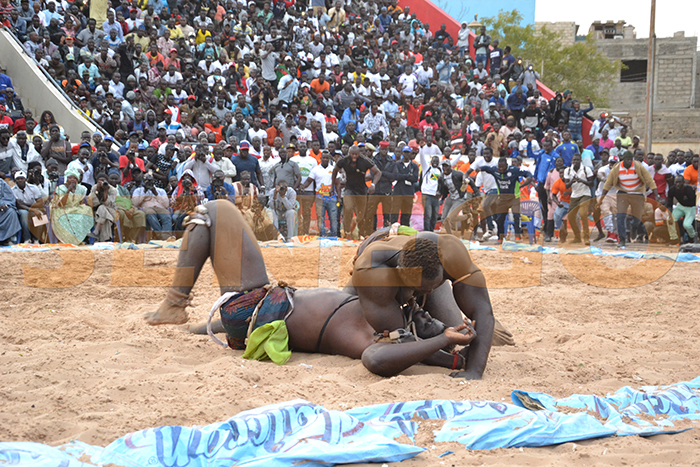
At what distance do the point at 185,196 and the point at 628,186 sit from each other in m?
7.65

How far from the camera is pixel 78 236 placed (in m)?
9.73

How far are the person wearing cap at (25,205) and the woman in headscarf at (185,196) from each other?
2.07 metres

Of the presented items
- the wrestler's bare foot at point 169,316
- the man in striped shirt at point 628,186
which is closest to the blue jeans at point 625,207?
the man in striped shirt at point 628,186

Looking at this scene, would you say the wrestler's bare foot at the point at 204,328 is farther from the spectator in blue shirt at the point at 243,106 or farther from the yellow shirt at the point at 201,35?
the yellow shirt at the point at 201,35

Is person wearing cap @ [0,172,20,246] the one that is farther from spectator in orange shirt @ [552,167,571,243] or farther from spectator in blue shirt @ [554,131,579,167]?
spectator in blue shirt @ [554,131,579,167]

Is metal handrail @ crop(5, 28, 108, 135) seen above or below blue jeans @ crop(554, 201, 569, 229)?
above

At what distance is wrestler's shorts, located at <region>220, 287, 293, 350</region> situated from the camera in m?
4.08

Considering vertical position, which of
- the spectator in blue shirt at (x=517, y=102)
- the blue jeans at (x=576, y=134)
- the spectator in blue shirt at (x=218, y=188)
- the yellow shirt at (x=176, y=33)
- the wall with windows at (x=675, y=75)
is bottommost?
the spectator in blue shirt at (x=218, y=188)

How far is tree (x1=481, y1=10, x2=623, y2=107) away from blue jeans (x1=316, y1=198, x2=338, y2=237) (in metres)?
22.3

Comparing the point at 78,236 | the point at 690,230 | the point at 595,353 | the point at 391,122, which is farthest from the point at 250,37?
the point at 595,353

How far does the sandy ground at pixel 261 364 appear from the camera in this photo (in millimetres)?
2789

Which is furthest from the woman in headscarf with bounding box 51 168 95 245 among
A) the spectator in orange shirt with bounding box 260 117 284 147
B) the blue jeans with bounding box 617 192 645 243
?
the blue jeans with bounding box 617 192 645 243

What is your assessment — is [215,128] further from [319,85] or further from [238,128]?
[319,85]

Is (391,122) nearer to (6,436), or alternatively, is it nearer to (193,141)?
(193,141)
